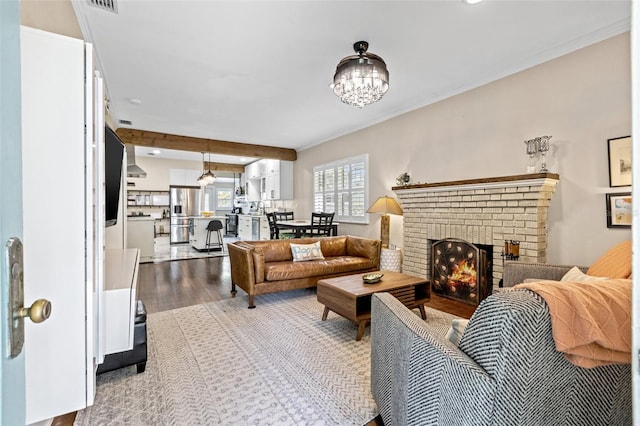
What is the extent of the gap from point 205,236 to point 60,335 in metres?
6.72

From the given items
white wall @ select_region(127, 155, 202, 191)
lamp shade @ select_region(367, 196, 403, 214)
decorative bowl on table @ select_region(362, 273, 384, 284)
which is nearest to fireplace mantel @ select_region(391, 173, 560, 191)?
lamp shade @ select_region(367, 196, 403, 214)

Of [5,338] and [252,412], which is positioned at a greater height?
[5,338]

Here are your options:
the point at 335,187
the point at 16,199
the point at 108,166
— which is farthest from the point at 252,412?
the point at 335,187

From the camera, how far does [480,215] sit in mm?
3557

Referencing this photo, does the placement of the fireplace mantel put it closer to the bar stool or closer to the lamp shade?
the lamp shade

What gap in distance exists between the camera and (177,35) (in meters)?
2.72

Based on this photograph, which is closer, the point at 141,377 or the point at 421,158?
the point at 141,377

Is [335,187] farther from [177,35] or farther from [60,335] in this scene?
[60,335]

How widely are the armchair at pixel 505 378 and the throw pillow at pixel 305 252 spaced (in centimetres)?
291

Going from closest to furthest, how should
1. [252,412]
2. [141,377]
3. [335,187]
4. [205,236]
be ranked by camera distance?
[252,412] < [141,377] < [335,187] < [205,236]

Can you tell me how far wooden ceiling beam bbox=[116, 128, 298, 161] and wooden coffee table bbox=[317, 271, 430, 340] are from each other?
474 cm

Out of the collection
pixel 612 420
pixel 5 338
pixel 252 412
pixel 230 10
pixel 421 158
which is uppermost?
pixel 230 10

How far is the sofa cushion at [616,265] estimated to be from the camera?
190cm

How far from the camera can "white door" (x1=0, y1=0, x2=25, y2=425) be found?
0.52 m
